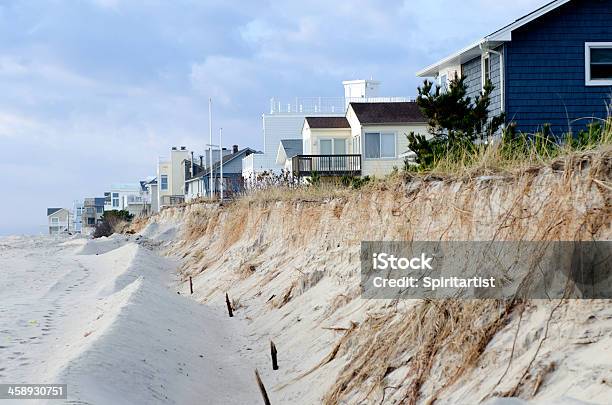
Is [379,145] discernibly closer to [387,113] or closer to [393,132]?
[393,132]

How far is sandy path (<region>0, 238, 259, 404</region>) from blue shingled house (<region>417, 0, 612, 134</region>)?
1287 cm

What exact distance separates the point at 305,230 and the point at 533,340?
11054 mm

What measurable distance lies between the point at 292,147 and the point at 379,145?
11497 mm

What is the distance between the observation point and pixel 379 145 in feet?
130

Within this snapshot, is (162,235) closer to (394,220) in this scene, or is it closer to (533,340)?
(394,220)

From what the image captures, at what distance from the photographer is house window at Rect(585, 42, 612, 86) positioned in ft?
77.2

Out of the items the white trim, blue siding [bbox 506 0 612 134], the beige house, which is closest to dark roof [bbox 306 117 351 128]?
the beige house

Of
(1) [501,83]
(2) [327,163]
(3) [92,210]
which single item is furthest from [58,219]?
(1) [501,83]

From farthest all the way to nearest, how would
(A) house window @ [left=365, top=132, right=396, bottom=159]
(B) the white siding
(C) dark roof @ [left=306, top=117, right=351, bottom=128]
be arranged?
(C) dark roof @ [left=306, top=117, right=351, bottom=128]
(A) house window @ [left=365, top=132, right=396, bottom=159]
(B) the white siding

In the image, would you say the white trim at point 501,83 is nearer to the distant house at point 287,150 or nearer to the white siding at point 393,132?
the white siding at point 393,132

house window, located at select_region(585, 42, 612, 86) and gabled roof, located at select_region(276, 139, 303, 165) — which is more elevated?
house window, located at select_region(585, 42, 612, 86)

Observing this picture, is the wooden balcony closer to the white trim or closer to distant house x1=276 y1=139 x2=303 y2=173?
distant house x1=276 y1=139 x2=303 y2=173

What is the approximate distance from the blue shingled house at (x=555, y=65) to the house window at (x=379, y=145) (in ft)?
50.9

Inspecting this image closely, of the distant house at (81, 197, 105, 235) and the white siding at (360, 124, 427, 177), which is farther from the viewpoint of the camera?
the distant house at (81, 197, 105, 235)
